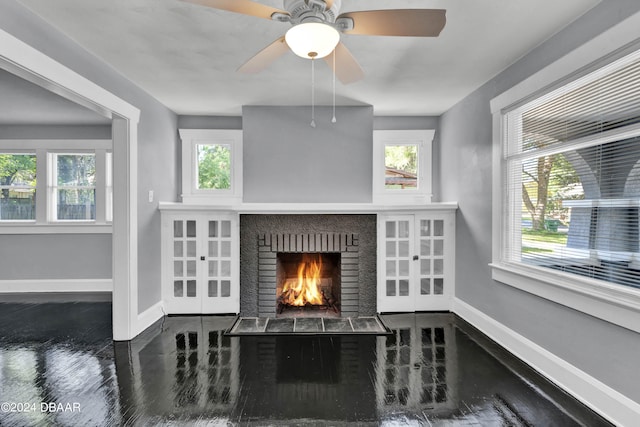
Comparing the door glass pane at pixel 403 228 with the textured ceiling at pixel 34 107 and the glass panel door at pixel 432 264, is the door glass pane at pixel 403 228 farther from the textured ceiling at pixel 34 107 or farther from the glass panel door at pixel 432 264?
the textured ceiling at pixel 34 107

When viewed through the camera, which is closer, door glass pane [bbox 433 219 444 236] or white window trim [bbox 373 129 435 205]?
door glass pane [bbox 433 219 444 236]

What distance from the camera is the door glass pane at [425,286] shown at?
4.23 metres

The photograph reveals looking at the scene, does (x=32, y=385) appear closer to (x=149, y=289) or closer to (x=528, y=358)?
(x=149, y=289)

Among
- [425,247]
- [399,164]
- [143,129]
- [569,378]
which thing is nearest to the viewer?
[569,378]

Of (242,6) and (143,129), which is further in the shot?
(143,129)

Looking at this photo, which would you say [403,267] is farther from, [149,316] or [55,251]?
[55,251]

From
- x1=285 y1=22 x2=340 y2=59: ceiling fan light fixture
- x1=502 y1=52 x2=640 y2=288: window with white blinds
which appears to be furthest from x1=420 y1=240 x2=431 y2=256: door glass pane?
x1=285 y1=22 x2=340 y2=59: ceiling fan light fixture

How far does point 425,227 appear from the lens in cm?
421

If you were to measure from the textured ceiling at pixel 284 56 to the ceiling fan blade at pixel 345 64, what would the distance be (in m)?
0.34

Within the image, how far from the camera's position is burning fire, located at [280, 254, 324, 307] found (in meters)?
4.49

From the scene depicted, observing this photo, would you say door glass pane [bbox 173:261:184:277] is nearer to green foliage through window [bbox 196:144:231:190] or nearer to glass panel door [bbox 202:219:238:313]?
glass panel door [bbox 202:219:238:313]

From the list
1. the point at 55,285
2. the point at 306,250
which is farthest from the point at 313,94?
the point at 55,285

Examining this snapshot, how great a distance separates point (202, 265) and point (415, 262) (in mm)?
2560

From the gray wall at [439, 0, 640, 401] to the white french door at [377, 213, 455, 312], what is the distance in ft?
0.57
